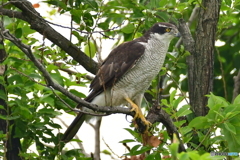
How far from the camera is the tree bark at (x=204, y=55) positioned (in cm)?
528

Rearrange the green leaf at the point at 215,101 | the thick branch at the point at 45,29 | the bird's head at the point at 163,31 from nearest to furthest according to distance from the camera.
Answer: the green leaf at the point at 215,101 → the thick branch at the point at 45,29 → the bird's head at the point at 163,31

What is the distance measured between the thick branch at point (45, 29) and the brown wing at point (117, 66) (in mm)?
217

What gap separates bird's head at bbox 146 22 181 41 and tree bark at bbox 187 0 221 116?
0.83 ft

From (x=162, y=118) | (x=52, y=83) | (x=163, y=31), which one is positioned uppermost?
(x=163, y=31)

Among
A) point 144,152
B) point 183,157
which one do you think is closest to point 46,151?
point 144,152

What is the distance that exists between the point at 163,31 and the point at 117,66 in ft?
1.86

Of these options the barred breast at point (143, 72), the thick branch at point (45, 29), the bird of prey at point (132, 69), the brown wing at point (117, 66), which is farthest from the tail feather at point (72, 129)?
the thick branch at point (45, 29)

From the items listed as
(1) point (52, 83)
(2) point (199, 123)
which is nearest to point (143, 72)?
(2) point (199, 123)

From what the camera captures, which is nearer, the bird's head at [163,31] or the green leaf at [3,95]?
the green leaf at [3,95]

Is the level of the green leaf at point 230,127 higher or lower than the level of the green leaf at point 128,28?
lower

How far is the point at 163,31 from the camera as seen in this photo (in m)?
5.22

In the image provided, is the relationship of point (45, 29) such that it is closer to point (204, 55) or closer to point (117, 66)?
point (117, 66)

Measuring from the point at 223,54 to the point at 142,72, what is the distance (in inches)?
78.1

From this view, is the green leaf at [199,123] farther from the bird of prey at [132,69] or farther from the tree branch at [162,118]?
the bird of prey at [132,69]
